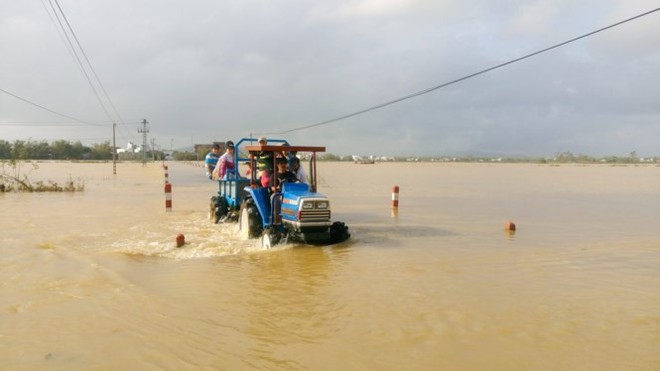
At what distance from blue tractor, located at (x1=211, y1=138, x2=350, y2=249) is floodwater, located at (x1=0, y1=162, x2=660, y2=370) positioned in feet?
1.03

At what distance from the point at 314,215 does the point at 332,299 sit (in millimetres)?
2937

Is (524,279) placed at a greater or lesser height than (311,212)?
lesser

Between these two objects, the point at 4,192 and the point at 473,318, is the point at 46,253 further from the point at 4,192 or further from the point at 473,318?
the point at 4,192

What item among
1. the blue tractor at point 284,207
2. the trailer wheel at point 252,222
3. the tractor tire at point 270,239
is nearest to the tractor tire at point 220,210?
the blue tractor at point 284,207

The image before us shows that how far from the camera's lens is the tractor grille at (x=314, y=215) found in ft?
28.6

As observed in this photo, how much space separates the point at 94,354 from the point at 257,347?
1.38 m

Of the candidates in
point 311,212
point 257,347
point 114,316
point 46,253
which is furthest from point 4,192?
point 257,347

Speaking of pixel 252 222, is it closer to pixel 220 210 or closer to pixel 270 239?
pixel 270 239

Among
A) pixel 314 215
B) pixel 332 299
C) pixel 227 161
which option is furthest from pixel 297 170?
pixel 332 299

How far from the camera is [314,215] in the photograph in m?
8.78

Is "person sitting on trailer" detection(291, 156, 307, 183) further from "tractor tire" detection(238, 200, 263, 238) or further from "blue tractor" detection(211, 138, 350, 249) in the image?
"tractor tire" detection(238, 200, 263, 238)

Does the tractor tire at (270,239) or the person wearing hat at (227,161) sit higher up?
the person wearing hat at (227,161)

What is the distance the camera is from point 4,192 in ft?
64.6

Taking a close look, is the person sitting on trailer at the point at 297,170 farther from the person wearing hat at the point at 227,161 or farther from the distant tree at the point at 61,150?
the distant tree at the point at 61,150
